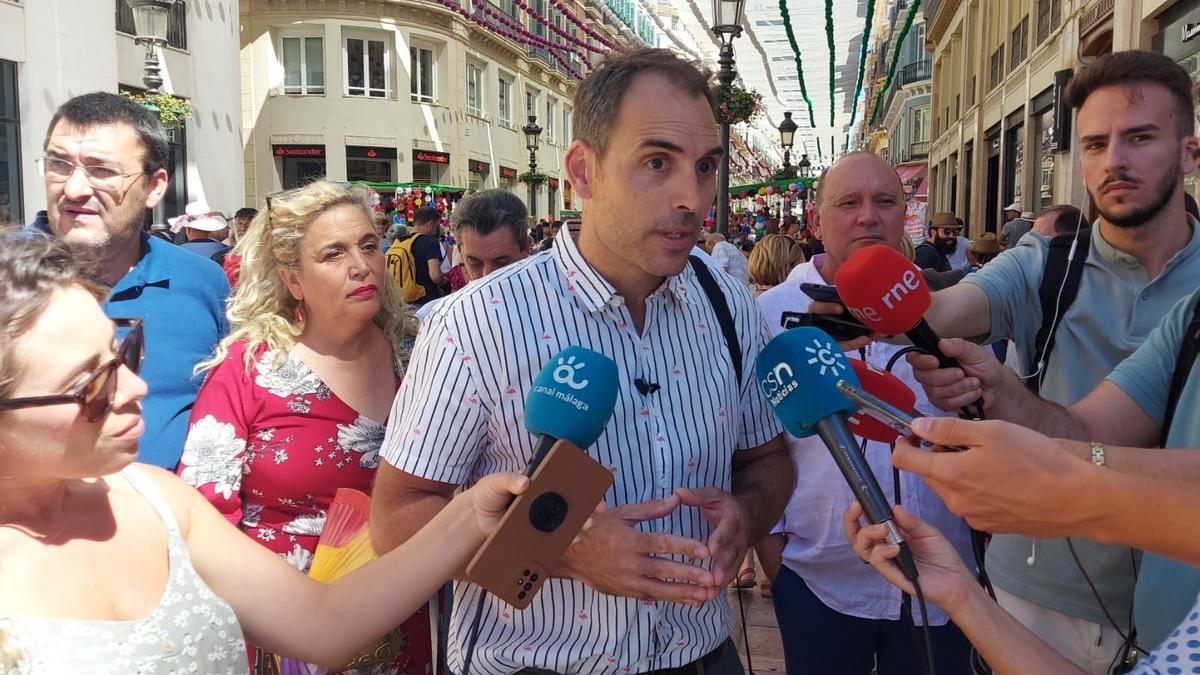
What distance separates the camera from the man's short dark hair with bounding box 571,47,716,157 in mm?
2024

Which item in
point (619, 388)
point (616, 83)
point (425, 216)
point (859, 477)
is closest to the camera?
point (859, 477)

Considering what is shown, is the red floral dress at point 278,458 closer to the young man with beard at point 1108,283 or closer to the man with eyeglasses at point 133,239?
the man with eyeglasses at point 133,239

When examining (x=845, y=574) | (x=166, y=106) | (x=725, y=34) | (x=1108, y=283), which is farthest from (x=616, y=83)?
(x=166, y=106)

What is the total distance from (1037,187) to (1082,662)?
15.5 meters

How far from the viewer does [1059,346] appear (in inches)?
105

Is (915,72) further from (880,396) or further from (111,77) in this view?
(880,396)

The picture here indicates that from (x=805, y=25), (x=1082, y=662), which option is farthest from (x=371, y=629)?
(x=805, y=25)

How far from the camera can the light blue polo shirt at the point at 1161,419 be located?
1773 millimetres

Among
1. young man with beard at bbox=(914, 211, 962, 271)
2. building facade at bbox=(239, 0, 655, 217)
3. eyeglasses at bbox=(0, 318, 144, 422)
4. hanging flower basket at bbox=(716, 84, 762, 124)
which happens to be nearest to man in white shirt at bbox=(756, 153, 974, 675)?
eyeglasses at bbox=(0, 318, 144, 422)

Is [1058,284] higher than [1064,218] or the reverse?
the reverse

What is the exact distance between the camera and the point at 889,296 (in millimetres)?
2061

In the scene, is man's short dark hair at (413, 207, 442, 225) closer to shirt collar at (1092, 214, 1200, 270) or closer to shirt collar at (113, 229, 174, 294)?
shirt collar at (113, 229, 174, 294)

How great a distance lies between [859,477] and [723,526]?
0.35m

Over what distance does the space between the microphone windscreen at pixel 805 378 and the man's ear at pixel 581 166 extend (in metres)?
0.60
